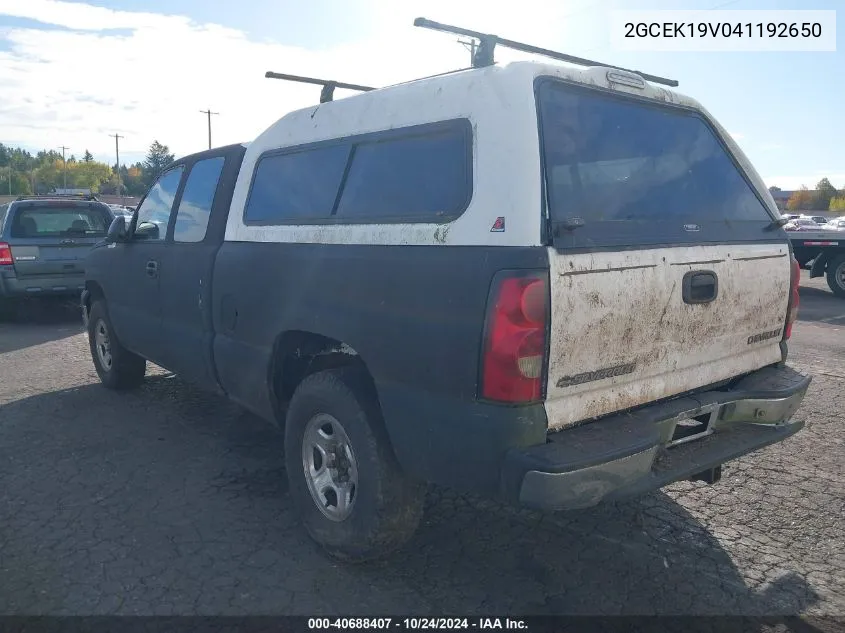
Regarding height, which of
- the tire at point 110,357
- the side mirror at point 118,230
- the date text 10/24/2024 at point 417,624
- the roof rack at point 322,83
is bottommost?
the date text 10/24/2024 at point 417,624

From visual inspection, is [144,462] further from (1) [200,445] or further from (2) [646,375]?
(2) [646,375]

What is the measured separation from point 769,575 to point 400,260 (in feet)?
7.18

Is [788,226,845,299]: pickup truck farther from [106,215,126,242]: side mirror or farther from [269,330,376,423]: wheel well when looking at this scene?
[269,330,376,423]: wheel well

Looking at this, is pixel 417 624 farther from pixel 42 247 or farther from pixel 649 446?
pixel 42 247

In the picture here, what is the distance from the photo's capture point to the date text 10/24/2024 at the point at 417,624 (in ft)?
9.23

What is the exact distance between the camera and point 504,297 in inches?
99.6

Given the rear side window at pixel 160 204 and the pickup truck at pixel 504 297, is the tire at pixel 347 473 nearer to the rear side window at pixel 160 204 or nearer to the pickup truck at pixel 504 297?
the pickup truck at pixel 504 297

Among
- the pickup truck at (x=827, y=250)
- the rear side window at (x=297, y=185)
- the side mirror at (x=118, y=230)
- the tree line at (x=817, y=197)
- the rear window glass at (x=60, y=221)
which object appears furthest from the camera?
the tree line at (x=817, y=197)

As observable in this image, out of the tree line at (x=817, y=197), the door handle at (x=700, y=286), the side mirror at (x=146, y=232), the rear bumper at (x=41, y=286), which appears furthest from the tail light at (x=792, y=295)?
the tree line at (x=817, y=197)

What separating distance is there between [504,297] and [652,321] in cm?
76

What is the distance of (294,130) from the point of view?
154 inches

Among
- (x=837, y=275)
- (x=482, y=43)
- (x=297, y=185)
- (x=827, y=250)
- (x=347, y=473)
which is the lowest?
(x=347, y=473)

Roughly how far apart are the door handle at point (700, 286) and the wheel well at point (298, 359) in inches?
60.1

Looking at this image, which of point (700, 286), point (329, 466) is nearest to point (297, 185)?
point (329, 466)
